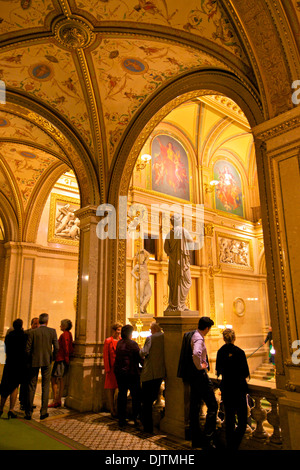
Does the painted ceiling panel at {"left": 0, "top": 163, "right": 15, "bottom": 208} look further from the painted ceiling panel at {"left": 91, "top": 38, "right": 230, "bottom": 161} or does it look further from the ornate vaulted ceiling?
the painted ceiling panel at {"left": 91, "top": 38, "right": 230, "bottom": 161}

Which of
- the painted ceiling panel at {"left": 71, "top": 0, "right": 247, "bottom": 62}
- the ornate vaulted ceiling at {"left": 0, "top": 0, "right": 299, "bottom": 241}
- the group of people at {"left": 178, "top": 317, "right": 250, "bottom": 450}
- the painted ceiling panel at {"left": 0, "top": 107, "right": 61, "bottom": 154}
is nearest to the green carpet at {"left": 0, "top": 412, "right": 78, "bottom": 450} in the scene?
the group of people at {"left": 178, "top": 317, "right": 250, "bottom": 450}

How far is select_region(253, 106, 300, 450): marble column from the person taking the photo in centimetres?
351

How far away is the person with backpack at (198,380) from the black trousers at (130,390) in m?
1.03

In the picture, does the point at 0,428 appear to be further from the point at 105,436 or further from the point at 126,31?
the point at 126,31

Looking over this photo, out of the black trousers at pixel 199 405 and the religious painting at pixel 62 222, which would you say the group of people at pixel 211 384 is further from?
the religious painting at pixel 62 222

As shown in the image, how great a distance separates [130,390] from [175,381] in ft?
2.72

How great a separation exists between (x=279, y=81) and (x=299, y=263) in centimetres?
215

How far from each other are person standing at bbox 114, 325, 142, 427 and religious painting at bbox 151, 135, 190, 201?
336 inches

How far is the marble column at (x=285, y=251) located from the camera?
3.51 metres

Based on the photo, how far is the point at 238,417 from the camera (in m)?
3.78

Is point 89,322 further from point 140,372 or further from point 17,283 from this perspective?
point 17,283

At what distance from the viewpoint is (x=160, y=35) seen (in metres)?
5.33
